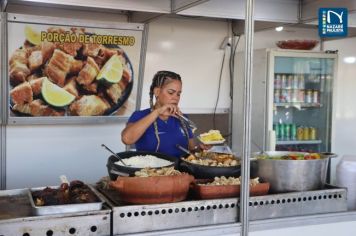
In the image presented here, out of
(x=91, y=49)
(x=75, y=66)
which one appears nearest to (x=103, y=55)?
(x=91, y=49)

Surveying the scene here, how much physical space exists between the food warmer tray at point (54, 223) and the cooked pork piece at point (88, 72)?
176 cm

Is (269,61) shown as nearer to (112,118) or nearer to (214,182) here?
(112,118)

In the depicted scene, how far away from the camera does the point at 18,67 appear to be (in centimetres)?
325

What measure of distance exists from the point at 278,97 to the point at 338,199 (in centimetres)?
243

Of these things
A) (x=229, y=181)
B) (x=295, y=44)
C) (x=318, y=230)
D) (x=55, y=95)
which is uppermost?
(x=295, y=44)

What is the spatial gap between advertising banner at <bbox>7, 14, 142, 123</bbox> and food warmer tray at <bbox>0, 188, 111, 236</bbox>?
63.8 inches

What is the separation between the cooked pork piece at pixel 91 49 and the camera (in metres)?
3.46

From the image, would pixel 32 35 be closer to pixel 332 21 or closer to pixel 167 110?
pixel 167 110

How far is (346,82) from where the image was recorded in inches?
196

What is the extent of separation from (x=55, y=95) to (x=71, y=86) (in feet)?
0.46

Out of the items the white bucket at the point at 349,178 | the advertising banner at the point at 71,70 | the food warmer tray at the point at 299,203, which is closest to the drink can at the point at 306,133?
the advertising banner at the point at 71,70

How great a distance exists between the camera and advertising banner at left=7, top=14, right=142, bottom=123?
128 inches

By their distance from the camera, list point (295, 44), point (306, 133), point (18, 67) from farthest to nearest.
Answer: point (306, 133) → point (295, 44) → point (18, 67)

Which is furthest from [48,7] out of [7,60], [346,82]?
[346,82]
